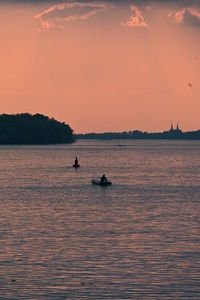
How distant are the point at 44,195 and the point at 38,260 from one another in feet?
186

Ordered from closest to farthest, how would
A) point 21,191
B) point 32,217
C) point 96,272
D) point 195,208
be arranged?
point 96,272
point 32,217
point 195,208
point 21,191

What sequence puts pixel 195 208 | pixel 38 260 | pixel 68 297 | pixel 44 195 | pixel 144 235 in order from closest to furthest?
pixel 68 297 < pixel 38 260 < pixel 144 235 < pixel 195 208 < pixel 44 195

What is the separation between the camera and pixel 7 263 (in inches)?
1885

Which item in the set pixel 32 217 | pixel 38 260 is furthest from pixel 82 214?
pixel 38 260

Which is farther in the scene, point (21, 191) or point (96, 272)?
point (21, 191)

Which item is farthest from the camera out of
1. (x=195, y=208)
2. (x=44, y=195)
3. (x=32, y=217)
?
(x=44, y=195)

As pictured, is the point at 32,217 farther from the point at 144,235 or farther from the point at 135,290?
the point at 135,290

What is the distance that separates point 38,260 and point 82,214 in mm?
28520

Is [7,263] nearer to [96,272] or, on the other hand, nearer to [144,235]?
[96,272]

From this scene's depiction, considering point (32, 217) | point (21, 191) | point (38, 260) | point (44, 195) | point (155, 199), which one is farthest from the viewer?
point (21, 191)

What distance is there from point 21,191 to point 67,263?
2569 inches

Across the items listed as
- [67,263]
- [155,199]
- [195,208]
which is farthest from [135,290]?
[155,199]

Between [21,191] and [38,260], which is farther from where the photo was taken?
[21,191]

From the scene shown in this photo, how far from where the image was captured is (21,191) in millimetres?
112500
